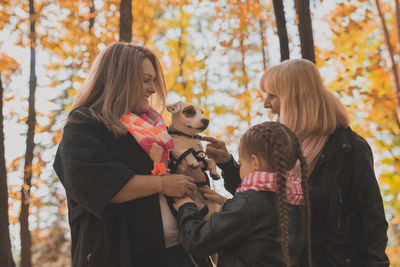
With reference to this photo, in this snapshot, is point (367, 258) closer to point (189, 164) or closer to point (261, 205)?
point (261, 205)

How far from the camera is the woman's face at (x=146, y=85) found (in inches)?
108

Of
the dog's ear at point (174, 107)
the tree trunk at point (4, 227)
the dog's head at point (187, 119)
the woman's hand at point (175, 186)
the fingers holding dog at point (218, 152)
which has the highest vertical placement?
the dog's ear at point (174, 107)

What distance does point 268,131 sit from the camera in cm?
222

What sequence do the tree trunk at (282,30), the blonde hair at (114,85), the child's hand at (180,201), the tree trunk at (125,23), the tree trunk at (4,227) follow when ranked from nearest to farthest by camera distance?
the child's hand at (180,201), the blonde hair at (114,85), the tree trunk at (4,227), the tree trunk at (282,30), the tree trunk at (125,23)

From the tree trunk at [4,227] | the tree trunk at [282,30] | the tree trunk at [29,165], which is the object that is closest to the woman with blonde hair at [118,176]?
the tree trunk at [4,227]

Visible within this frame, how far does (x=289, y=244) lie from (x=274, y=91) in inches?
44.0

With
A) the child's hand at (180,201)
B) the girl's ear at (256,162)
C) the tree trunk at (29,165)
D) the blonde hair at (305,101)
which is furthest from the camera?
the tree trunk at (29,165)

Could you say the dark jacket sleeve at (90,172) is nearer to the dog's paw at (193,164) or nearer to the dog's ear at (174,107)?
the dog's paw at (193,164)

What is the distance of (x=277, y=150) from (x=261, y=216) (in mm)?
345

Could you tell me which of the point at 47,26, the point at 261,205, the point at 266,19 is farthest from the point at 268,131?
the point at 47,26

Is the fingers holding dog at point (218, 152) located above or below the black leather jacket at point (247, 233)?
above

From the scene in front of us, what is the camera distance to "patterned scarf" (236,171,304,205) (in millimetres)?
2158

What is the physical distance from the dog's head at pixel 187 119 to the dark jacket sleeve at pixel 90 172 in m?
0.80

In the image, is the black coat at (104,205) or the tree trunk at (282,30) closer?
the black coat at (104,205)
